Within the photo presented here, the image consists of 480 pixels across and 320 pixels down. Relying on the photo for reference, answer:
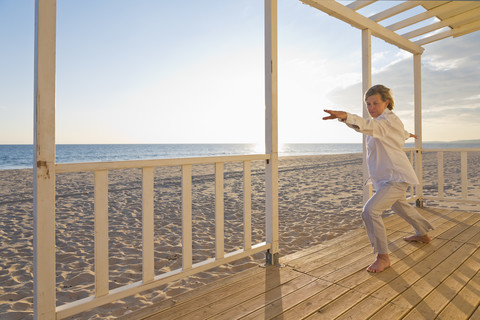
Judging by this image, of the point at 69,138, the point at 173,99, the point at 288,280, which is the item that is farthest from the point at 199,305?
the point at 69,138

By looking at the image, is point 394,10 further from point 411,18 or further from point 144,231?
point 144,231

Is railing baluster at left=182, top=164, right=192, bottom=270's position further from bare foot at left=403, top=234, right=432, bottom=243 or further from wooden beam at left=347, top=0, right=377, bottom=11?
wooden beam at left=347, top=0, right=377, bottom=11

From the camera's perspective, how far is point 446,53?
10.9 metres

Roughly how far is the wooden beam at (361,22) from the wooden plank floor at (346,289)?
7.62 feet

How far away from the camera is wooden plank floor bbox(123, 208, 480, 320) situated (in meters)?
1.44

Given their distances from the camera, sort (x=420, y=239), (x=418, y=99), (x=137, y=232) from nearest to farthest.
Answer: (x=420, y=239), (x=137, y=232), (x=418, y=99)

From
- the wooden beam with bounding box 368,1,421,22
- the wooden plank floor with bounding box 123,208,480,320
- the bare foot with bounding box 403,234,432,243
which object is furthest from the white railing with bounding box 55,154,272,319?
the wooden beam with bounding box 368,1,421,22

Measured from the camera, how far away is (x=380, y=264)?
2.00m

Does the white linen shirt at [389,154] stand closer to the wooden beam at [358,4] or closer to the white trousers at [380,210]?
the white trousers at [380,210]

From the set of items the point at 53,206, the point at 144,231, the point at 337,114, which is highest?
the point at 337,114

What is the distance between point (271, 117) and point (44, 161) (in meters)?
1.53

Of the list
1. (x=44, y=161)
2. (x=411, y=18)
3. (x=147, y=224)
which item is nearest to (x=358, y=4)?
(x=411, y=18)

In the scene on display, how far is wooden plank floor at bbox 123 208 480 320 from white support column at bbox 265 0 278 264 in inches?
11.3

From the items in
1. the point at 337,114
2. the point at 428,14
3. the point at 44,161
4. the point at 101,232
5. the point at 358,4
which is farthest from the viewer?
the point at 428,14
